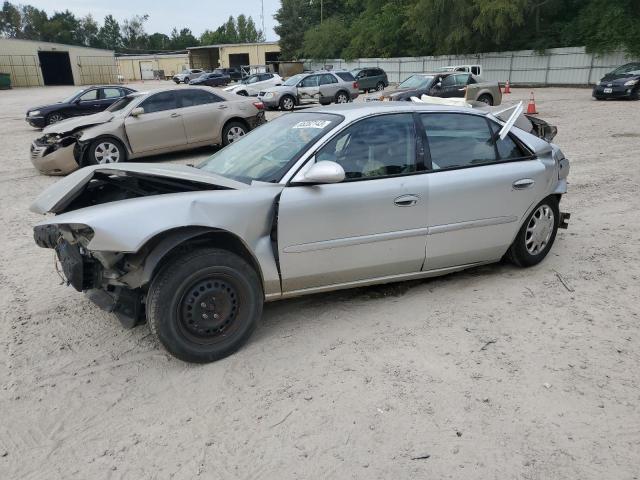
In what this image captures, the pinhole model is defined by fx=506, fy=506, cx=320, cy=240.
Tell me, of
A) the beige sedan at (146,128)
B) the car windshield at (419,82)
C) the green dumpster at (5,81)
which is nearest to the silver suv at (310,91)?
the car windshield at (419,82)

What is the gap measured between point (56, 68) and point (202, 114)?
52912 mm

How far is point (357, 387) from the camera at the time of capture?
Result: 3080mm

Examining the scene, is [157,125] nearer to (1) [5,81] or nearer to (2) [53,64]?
(1) [5,81]

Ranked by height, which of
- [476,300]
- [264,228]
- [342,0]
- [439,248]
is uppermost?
[342,0]

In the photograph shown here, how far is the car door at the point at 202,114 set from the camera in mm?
10750

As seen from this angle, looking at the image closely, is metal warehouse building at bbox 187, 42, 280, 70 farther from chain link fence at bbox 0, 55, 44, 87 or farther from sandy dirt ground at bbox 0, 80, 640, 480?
sandy dirt ground at bbox 0, 80, 640, 480

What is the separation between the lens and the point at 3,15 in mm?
113000

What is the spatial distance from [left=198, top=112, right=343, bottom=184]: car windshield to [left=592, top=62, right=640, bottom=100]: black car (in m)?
21.2

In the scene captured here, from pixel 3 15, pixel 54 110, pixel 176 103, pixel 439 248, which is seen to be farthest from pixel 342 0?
pixel 3 15

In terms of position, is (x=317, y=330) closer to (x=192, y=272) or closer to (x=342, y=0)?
(x=192, y=272)

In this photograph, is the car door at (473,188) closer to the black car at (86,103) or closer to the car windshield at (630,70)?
the black car at (86,103)

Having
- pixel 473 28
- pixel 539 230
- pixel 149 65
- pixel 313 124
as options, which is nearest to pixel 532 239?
pixel 539 230

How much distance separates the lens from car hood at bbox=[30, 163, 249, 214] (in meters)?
3.38

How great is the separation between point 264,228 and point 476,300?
75.8 inches
